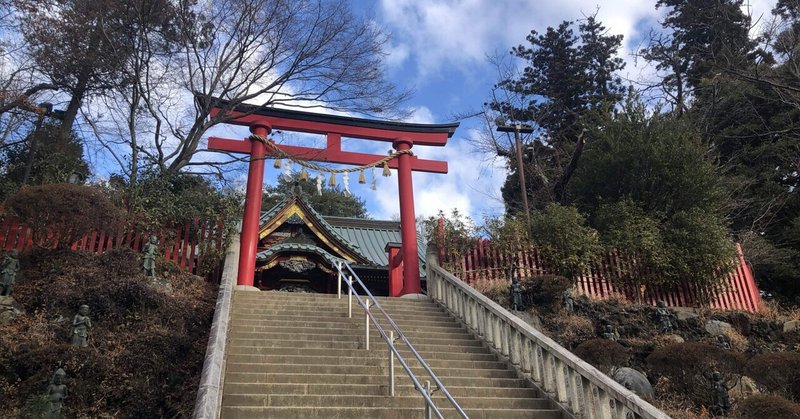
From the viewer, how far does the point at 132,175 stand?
12039 millimetres

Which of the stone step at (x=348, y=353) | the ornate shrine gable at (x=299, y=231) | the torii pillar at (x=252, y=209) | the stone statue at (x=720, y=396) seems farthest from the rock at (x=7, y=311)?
the stone statue at (x=720, y=396)

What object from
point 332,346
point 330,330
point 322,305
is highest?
point 322,305

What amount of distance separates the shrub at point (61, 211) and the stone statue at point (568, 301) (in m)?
8.77

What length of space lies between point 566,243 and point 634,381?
15.4 ft

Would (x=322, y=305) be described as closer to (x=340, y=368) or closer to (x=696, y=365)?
(x=340, y=368)

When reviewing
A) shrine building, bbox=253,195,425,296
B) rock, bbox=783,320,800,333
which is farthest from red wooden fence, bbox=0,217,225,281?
rock, bbox=783,320,800,333

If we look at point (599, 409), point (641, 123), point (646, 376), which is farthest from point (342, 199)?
point (599, 409)

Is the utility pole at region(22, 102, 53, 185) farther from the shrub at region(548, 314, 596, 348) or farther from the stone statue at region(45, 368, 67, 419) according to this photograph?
the shrub at region(548, 314, 596, 348)

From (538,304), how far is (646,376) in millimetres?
2626

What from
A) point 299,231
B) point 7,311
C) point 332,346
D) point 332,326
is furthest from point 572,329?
point 7,311

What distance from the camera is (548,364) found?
7.16 m

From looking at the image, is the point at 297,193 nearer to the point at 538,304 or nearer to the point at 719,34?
the point at 538,304

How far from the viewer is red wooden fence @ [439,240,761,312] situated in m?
12.5

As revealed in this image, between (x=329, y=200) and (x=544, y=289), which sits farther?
(x=329, y=200)
